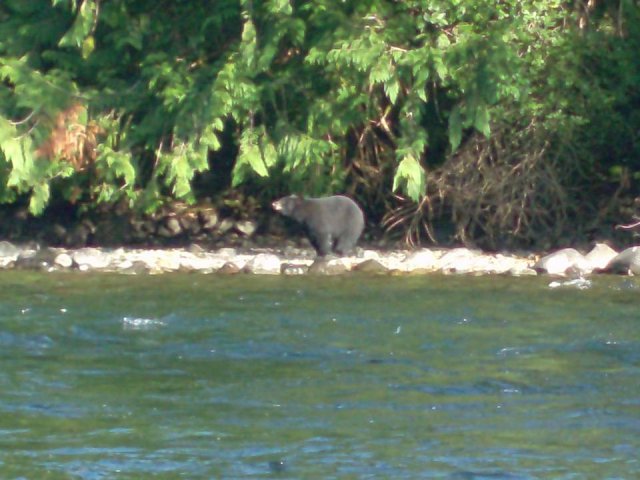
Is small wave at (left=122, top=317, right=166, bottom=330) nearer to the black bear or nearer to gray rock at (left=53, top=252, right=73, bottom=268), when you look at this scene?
gray rock at (left=53, top=252, right=73, bottom=268)

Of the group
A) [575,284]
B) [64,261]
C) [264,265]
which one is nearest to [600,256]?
[575,284]

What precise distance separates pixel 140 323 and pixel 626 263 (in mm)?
5983

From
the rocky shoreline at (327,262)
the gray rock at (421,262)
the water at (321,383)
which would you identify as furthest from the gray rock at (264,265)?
the water at (321,383)

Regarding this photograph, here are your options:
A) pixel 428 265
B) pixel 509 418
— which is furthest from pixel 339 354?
pixel 428 265

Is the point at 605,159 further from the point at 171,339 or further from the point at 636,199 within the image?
the point at 171,339

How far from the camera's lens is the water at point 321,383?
7.20m

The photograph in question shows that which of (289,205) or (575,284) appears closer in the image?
(575,284)

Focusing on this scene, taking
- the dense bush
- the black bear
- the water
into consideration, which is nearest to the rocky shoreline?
the black bear

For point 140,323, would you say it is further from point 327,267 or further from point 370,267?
point 370,267

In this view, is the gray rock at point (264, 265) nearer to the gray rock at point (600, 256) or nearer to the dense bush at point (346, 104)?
the dense bush at point (346, 104)

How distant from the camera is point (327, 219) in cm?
1599

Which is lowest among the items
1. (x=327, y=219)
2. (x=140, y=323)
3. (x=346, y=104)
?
(x=140, y=323)

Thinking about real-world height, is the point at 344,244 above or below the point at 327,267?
above

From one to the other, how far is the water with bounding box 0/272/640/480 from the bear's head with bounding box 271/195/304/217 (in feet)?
8.52
